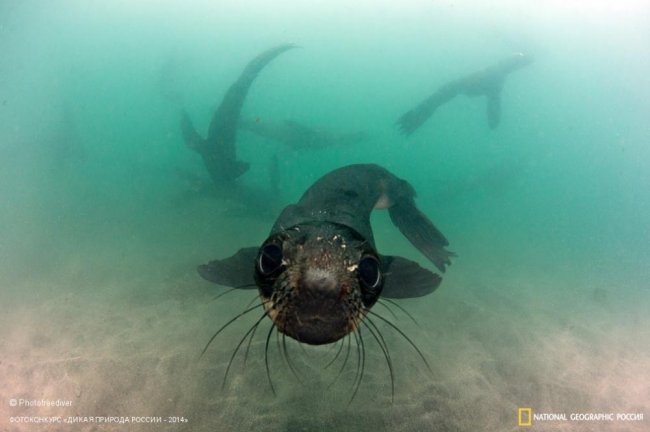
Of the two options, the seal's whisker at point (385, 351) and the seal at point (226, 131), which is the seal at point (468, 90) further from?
the seal's whisker at point (385, 351)

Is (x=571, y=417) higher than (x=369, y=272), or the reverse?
(x=369, y=272)

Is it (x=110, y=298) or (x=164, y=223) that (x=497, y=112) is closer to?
(x=164, y=223)

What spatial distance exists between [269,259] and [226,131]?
8.42m

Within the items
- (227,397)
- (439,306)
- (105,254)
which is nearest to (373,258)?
(227,397)

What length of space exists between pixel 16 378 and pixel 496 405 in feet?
18.7

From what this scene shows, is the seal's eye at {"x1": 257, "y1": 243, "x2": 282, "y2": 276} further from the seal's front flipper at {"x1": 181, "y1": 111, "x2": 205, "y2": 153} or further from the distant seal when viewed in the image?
the seal's front flipper at {"x1": 181, "y1": 111, "x2": 205, "y2": 153}

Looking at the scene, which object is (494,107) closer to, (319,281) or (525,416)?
(525,416)

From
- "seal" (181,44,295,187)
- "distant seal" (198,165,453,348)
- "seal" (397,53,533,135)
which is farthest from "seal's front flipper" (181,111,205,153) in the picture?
"seal" (397,53,533,135)

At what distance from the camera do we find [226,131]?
956cm

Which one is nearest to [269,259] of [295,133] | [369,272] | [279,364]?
[369,272]

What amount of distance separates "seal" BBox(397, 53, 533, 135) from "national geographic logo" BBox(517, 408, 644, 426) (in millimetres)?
12049

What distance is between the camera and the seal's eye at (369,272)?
1.99 metres

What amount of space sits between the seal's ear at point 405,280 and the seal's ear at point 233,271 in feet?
4.70

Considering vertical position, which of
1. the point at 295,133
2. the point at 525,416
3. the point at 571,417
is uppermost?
the point at 295,133
